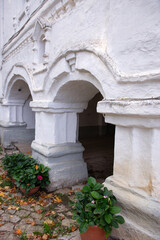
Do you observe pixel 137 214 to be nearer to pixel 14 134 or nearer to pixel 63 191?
pixel 63 191

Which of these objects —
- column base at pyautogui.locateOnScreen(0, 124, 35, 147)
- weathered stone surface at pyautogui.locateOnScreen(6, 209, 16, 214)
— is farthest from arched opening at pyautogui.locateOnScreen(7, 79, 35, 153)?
weathered stone surface at pyautogui.locateOnScreen(6, 209, 16, 214)

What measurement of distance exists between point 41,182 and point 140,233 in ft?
7.38

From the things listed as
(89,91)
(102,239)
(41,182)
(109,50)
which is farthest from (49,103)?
(102,239)

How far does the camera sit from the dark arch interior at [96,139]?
16.2ft

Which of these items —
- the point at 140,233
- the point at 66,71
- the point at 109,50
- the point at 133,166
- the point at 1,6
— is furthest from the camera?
the point at 1,6

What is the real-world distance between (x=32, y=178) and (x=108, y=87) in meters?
2.35

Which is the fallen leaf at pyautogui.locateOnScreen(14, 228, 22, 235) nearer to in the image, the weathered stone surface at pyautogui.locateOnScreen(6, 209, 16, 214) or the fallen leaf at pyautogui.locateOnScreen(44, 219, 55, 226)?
the fallen leaf at pyautogui.locateOnScreen(44, 219, 55, 226)

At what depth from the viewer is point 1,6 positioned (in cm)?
747

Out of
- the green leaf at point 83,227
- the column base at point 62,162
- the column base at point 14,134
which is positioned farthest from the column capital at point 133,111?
the column base at point 14,134

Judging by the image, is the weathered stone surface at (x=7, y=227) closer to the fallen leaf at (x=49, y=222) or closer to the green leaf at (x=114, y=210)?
the fallen leaf at (x=49, y=222)

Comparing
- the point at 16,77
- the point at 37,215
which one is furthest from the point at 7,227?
the point at 16,77

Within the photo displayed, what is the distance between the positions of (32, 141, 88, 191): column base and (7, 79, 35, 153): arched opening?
10.2 feet

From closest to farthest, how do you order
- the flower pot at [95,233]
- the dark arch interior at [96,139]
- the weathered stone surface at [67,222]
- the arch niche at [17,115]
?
the flower pot at [95,233]
the weathered stone surface at [67,222]
the dark arch interior at [96,139]
the arch niche at [17,115]

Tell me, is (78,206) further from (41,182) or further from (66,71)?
(66,71)
